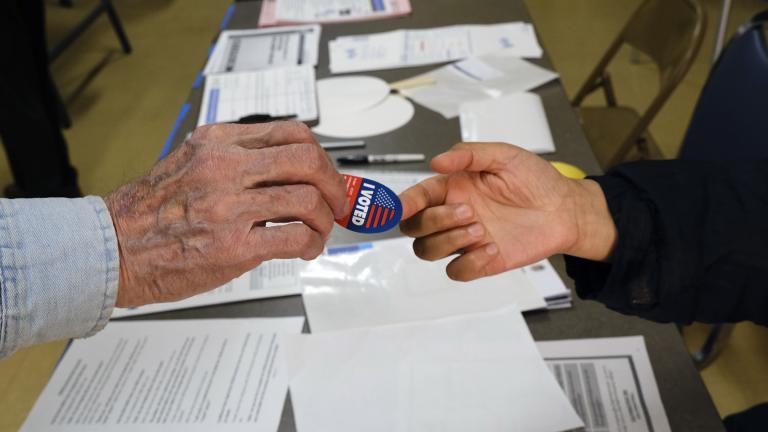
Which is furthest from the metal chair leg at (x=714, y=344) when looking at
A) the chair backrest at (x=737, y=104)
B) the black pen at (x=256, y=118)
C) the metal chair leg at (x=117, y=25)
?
the metal chair leg at (x=117, y=25)

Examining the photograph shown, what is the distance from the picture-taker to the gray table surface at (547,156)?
0.81 metres

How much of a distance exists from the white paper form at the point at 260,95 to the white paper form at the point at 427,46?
134 millimetres

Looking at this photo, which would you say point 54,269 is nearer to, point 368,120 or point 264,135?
point 264,135

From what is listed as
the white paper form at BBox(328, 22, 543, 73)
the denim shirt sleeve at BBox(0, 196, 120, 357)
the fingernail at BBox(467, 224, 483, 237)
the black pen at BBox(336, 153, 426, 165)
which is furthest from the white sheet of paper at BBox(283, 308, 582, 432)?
the white paper form at BBox(328, 22, 543, 73)

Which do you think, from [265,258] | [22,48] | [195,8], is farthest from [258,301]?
[195,8]

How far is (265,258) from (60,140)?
197cm

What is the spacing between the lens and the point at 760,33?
138cm

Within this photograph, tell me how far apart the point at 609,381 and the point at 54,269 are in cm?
69

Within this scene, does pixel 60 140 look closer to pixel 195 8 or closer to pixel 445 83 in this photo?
pixel 445 83

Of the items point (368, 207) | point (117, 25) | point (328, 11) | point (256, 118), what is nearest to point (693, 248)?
point (368, 207)

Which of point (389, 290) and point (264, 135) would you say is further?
point (389, 290)

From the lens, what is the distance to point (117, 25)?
3502 mm

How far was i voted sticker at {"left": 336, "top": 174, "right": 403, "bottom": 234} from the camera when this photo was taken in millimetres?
774

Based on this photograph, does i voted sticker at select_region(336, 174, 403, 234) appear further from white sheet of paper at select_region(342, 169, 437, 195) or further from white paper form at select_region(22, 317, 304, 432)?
white sheet of paper at select_region(342, 169, 437, 195)
